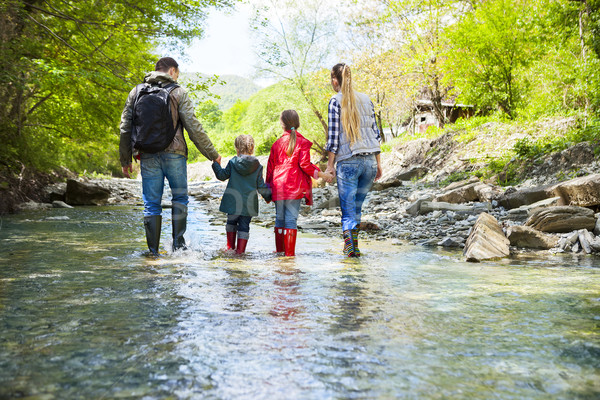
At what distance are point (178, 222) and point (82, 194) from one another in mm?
11875

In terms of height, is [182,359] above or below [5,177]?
below

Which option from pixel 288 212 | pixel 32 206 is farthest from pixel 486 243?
pixel 32 206

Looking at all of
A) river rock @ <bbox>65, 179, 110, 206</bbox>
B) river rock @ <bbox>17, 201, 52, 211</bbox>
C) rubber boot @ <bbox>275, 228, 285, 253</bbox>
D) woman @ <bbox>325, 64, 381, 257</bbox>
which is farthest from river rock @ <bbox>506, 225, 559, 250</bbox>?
river rock @ <bbox>65, 179, 110, 206</bbox>

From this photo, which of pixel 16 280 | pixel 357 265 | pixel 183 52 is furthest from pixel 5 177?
pixel 357 265

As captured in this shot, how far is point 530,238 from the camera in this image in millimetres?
6461

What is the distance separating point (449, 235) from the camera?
743 centimetres

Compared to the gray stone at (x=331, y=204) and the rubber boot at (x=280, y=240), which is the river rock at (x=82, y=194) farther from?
the rubber boot at (x=280, y=240)

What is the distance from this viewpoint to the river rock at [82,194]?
1589 cm

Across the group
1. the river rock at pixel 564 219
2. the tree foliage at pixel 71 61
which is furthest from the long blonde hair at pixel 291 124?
the tree foliage at pixel 71 61

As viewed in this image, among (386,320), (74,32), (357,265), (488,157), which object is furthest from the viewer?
(488,157)

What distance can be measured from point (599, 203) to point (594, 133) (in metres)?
5.30

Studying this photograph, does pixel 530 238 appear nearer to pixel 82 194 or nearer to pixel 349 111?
pixel 349 111

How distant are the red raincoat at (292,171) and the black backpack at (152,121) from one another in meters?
1.30

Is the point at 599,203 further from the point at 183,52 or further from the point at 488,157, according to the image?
the point at 183,52
